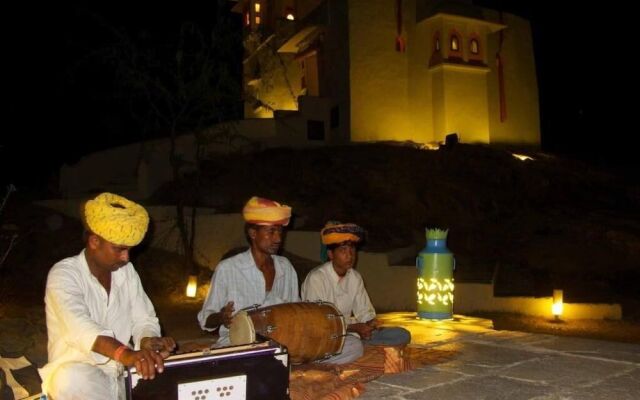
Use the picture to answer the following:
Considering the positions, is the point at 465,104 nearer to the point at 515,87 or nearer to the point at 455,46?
the point at 455,46

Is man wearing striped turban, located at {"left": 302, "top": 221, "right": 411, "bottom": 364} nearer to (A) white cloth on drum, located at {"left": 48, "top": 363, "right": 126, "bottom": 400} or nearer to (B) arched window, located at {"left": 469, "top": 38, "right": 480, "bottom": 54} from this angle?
(A) white cloth on drum, located at {"left": 48, "top": 363, "right": 126, "bottom": 400}

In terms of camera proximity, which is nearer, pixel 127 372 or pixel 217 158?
pixel 127 372

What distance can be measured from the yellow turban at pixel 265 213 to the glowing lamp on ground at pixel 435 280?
150 inches

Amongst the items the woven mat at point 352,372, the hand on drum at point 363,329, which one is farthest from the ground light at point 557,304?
the hand on drum at point 363,329

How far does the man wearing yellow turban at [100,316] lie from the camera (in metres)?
3.01

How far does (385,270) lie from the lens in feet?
39.1

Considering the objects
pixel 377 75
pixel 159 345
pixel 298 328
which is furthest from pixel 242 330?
pixel 377 75

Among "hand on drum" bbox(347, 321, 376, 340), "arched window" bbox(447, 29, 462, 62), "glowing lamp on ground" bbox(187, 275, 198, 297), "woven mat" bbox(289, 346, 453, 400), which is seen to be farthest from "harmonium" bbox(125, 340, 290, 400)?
"arched window" bbox(447, 29, 462, 62)

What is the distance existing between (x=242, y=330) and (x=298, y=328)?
43cm

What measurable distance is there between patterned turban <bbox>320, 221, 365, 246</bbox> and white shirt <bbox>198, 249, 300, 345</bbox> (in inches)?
24.7

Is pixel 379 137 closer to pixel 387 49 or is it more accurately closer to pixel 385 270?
pixel 387 49

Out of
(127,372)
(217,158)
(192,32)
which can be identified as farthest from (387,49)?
(127,372)

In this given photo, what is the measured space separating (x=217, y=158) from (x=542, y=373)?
1514cm

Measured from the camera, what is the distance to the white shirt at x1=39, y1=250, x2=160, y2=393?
311cm
